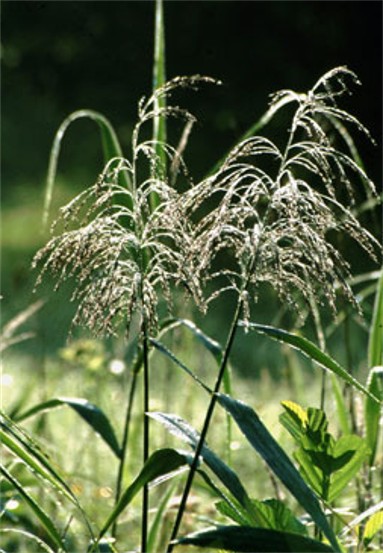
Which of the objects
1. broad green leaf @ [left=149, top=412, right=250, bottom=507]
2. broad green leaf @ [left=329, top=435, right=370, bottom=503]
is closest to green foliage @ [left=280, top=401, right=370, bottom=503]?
broad green leaf @ [left=329, top=435, right=370, bottom=503]

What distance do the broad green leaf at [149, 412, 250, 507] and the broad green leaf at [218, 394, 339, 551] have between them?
0.04 m

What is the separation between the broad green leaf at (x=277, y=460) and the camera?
1230mm

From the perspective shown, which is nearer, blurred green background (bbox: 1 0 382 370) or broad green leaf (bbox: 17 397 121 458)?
broad green leaf (bbox: 17 397 121 458)

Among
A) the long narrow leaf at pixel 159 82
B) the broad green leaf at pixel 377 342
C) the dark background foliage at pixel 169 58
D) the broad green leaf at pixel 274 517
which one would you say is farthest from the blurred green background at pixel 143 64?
the broad green leaf at pixel 274 517

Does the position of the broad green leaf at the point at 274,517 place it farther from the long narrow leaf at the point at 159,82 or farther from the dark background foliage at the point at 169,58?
the dark background foliage at the point at 169,58

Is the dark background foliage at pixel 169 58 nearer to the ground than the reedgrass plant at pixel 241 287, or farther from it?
farther from it

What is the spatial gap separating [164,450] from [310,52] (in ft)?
21.1

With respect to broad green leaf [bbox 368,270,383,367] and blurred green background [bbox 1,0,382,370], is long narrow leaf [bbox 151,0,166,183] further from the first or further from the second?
blurred green background [bbox 1,0,382,370]

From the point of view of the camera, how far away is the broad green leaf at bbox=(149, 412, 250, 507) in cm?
126

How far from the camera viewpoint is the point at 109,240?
131 cm

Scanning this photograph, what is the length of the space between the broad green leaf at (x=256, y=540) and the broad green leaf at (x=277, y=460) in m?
0.04

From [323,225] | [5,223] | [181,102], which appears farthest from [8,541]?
[181,102]

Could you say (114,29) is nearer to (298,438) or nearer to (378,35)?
(378,35)

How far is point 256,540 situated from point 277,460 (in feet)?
0.30
